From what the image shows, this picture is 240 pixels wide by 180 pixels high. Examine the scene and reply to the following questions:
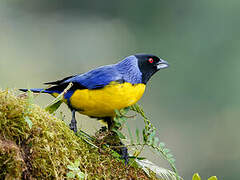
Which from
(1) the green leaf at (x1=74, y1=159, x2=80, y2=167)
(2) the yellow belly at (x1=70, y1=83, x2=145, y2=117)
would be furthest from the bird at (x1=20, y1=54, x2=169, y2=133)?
(1) the green leaf at (x1=74, y1=159, x2=80, y2=167)

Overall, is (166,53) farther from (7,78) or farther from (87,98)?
(87,98)

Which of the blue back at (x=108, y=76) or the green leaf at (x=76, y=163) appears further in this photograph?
the blue back at (x=108, y=76)

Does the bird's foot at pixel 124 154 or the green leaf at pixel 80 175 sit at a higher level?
the green leaf at pixel 80 175

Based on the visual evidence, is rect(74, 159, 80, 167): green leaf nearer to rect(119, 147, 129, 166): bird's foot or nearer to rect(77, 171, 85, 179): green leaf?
rect(77, 171, 85, 179): green leaf

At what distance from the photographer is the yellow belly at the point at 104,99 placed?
3225 mm

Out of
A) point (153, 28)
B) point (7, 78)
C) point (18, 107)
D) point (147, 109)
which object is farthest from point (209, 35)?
point (18, 107)

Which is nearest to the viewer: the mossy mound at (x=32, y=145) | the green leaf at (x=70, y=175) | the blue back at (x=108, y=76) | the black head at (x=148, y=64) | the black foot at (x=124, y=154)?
the mossy mound at (x=32, y=145)

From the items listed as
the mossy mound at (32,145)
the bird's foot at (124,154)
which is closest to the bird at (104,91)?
the bird's foot at (124,154)

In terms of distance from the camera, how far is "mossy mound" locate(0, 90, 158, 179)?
1.87 m

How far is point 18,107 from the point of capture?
202cm

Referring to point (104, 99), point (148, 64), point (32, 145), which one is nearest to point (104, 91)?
point (104, 99)

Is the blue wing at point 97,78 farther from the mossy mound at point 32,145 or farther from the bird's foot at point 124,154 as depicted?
the mossy mound at point 32,145

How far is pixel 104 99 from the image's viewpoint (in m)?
3.23

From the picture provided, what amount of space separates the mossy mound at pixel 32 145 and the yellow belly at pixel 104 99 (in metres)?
0.86
